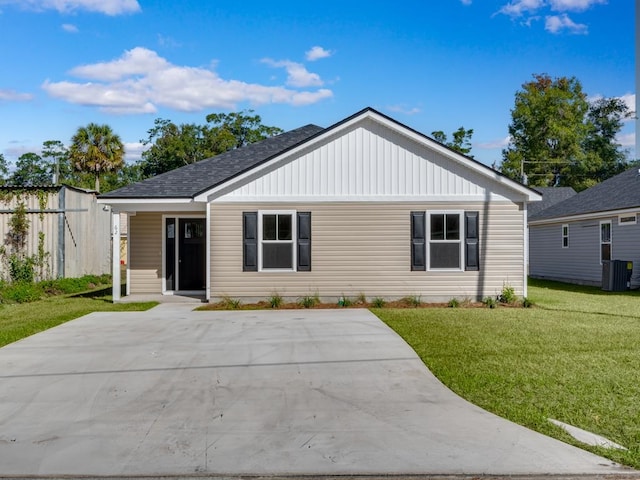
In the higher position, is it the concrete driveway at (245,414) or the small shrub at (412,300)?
the small shrub at (412,300)

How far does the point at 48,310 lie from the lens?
1202 centimetres

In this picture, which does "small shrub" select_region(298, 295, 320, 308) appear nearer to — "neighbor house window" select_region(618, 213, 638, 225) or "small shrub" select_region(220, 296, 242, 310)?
"small shrub" select_region(220, 296, 242, 310)

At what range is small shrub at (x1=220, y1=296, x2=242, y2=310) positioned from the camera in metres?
12.5

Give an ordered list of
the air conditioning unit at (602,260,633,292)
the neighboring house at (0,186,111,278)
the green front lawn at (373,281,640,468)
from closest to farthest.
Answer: the green front lawn at (373,281,640,468), the neighboring house at (0,186,111,278), the air conditioning unit at (602,260,633,292)

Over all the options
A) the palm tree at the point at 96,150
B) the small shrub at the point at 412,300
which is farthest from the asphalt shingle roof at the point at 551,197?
the palm tree at the point at 96,150

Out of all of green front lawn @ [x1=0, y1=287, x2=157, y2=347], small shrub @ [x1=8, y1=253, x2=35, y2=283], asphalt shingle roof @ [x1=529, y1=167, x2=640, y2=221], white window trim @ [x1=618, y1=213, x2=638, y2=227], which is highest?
asphalt shingle roof @ [x1=529, y1=167, x2=640, y2=221]

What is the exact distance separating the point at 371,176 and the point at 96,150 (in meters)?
28.2

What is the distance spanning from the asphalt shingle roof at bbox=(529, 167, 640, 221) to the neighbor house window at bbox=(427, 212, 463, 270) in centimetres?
729

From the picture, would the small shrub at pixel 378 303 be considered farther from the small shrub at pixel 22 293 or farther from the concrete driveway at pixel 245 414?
the small shrub at pixel 22 293

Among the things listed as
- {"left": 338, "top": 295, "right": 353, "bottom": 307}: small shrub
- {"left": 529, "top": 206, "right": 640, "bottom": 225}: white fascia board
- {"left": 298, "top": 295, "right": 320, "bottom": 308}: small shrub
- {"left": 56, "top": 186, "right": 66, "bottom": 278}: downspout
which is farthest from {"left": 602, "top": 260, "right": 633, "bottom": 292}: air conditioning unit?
{"left": 56, "top": 186, "right": 66, "bottom": 278}: downspout

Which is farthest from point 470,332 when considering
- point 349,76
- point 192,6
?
point 192,6

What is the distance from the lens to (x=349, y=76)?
1816cm

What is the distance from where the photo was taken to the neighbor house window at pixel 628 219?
16945mm

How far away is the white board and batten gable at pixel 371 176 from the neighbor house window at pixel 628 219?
6.18 metres
